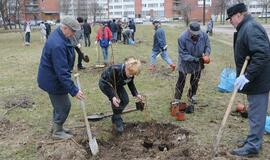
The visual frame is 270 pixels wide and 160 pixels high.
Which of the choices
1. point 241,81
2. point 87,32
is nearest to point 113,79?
point 241,81

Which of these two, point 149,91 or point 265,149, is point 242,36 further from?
point 149,91

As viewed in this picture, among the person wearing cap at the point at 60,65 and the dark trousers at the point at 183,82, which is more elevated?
the person wearing cap at the point at 60,65

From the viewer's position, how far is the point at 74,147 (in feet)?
17.9

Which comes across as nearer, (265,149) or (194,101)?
(265,149)

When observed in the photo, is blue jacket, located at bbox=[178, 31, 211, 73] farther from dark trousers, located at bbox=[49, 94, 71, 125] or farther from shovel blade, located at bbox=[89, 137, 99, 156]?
shovel blade, located at bbox=[89, 137, 99, 156]

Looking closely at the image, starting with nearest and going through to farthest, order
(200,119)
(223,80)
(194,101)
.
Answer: (200,119), (194,101), (223,80)

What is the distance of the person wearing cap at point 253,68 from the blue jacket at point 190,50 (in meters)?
2.10

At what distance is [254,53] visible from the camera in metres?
4.77

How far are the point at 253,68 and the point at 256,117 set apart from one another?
2.44ft

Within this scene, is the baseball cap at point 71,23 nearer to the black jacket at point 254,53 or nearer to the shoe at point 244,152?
the black jacket at point 254,53

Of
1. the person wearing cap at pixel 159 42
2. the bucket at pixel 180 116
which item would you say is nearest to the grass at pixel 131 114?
the bucket at pixel 180 116

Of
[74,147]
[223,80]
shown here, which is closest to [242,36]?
[74,147]

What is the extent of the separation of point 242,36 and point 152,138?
2.14 meters

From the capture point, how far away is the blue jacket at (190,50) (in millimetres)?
7312
